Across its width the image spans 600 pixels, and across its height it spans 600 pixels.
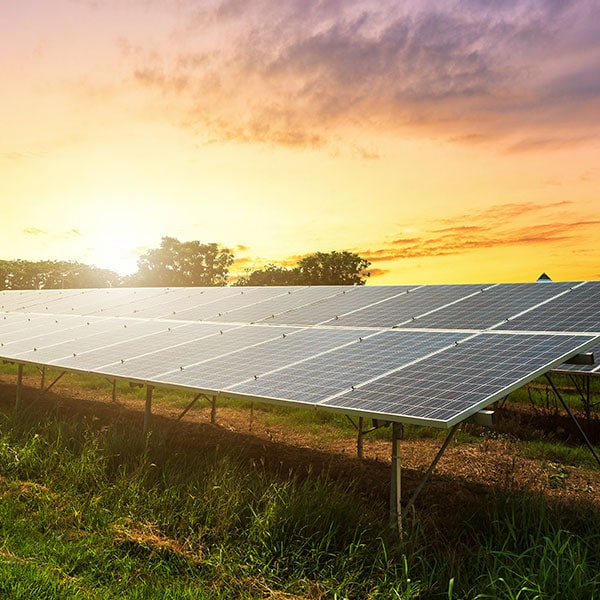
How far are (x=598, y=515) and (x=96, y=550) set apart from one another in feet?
22.3

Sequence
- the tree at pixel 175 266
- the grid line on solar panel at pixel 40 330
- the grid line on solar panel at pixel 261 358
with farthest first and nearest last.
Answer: the tree at pixel 175 266 < the grid line on solar panel at pixel 40 330 < the grid line on solar panel at pixel 261 358

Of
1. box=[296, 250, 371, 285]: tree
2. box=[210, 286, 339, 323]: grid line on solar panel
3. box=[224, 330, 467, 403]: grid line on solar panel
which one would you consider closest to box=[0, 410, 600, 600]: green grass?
box=[224, 330, 467, 403]: grid line on solar panel

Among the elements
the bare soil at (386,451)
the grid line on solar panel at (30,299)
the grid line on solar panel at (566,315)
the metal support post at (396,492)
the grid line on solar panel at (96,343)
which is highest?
the grid line on solar panel at (566,315)

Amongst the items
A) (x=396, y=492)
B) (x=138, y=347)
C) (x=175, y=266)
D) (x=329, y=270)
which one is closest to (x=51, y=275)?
(x=175, y=266)

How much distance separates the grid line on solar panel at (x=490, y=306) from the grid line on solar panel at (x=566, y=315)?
291 mm

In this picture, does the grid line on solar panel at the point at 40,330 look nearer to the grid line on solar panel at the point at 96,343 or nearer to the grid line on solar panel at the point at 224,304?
the grid line on solar panel at the point at 96,343

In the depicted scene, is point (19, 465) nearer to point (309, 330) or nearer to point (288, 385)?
point (288, 385)

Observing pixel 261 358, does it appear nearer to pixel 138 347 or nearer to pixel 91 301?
pixel 138 347

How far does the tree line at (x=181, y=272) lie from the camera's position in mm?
70688

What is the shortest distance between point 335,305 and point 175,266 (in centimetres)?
7220

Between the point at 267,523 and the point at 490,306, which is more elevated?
the point at 490,306

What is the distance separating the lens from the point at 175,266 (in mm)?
85938

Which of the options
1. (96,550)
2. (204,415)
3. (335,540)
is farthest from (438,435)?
(96,550)

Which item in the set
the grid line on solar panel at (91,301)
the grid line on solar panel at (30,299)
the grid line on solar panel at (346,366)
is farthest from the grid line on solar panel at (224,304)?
the grid line on solar panel at (30,299)
